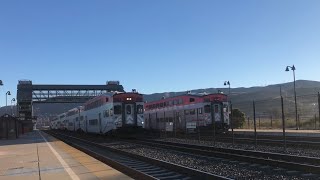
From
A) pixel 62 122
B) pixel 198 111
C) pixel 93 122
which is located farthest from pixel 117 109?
pixel 62 122

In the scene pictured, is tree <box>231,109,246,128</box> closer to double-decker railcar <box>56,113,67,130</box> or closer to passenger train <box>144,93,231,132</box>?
passenger train <box>144,93,231,132</box>

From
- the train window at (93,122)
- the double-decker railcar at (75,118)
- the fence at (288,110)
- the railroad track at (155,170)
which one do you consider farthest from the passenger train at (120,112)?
the double-decker railcar at (75,118)

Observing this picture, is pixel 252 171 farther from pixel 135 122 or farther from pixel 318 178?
pixel 135 122

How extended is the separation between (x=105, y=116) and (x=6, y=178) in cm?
2635

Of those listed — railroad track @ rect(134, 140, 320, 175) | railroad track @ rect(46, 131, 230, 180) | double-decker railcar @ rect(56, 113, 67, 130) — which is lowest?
railroad track @ rect(46, 131, 230, 180)

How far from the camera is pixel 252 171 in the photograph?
14461 mm

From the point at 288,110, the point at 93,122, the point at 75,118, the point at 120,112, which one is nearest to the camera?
the point at 288,110

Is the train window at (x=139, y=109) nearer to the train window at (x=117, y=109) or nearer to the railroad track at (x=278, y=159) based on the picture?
the train window at (x=117, y=109)

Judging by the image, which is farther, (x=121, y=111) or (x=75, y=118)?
(x=75, y=118)

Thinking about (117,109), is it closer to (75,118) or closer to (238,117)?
(238,117)

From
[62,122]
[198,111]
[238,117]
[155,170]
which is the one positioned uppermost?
[198,111]

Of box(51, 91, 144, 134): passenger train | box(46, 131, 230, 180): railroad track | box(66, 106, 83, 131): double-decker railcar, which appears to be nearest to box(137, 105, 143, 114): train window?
box(51, 91, 144, 134): passenger train

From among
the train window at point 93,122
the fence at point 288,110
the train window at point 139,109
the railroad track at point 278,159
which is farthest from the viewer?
the train window at point 93,122

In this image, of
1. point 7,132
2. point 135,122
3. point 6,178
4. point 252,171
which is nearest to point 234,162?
point 252,171
